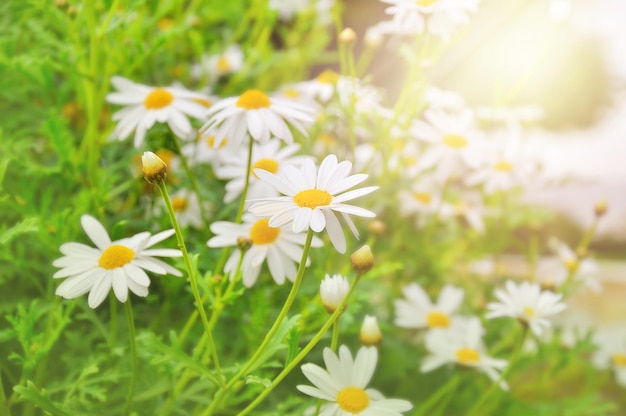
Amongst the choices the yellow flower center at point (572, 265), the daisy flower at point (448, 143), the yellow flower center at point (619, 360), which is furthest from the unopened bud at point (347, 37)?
the yellow flower center at point (619, 360)

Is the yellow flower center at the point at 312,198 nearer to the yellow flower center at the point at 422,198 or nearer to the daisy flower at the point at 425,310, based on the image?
the daisy flower at the point at 425,310

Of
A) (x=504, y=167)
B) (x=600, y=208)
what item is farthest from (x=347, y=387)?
(x=504, y=167)

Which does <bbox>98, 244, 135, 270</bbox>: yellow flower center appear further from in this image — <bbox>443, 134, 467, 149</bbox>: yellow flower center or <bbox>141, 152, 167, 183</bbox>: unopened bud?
<bbox>443, 134, 467, 149</bbox>: yellow flower center

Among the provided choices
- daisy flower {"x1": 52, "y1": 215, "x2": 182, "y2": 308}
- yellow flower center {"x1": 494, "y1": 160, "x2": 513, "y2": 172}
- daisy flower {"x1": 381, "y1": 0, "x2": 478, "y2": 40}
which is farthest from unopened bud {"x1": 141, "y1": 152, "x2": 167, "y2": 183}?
yellow flower center {"x1": 494, "y1": 160, "x2": 513, "y2": 172}

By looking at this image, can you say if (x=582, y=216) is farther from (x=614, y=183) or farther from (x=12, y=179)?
(x=12, y=179)

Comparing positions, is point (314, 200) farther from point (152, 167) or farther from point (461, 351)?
point (461, 351)

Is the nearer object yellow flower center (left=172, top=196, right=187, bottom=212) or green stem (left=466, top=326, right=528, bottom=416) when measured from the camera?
green stem (left=466, top=326, right=528, bottom=416)

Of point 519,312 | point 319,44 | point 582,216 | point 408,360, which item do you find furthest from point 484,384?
point 582,216
